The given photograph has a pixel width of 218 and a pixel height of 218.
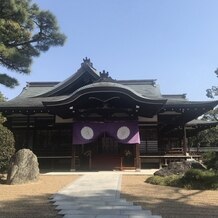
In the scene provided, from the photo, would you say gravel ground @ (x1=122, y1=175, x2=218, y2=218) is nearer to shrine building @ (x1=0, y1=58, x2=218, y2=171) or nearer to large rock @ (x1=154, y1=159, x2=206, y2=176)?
large rock @ (x1=154, y1=159, x2=206, y2=176)

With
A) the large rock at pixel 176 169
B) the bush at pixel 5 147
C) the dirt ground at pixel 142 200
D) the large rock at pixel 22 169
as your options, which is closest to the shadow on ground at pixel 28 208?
the dirt ground at pixel 142 200

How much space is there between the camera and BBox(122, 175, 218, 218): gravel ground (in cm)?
813

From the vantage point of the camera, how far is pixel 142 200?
958 cm

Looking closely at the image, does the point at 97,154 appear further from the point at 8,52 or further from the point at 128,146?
the point at 8,52

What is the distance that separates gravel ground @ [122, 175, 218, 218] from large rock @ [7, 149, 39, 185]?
3999 mm

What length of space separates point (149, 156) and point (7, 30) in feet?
40.9

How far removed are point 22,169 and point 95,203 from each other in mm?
5161

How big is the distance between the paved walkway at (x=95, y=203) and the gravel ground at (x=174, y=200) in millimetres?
410

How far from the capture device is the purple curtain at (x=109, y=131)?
1956 cm

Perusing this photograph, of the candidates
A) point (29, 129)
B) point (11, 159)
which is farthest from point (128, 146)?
point (11, 159)

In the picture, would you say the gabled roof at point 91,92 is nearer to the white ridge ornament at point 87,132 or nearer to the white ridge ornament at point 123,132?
the white ridge ornament at point 123,132

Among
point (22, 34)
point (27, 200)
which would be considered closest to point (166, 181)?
point (27, 200)

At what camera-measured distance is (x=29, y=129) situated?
22.0 metres

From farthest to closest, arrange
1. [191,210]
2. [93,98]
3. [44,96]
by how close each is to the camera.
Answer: [44,96], [93,98], [191,210]
